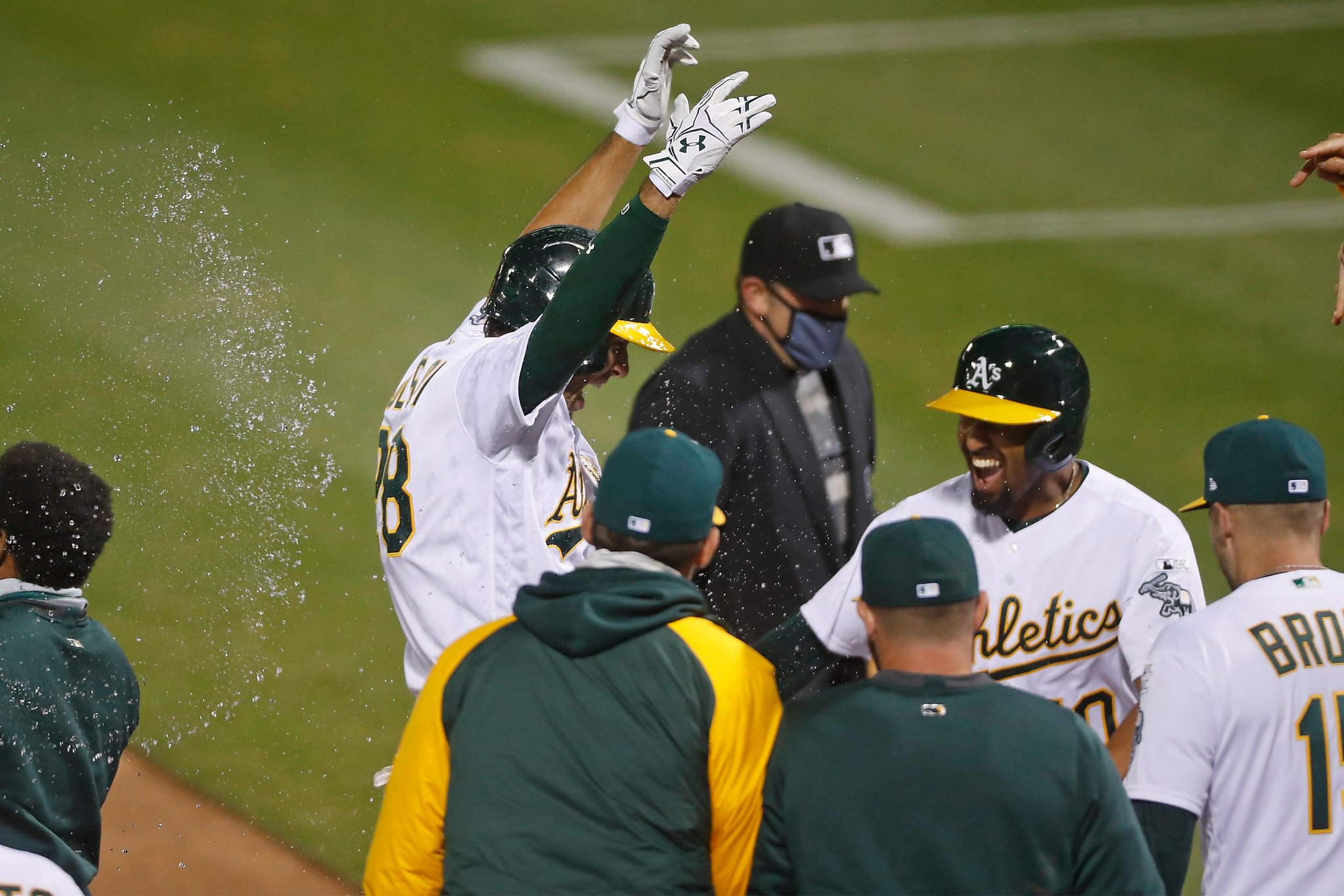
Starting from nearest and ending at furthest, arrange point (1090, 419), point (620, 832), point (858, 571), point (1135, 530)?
point (620, 832) → point (858, 571) → point (1135, 530) → point (1090, 419)

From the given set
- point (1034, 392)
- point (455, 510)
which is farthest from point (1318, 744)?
point (455, 510)

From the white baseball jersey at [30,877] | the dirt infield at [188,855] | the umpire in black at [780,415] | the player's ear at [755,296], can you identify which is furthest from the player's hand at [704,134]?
the dirt infield at [188,855]

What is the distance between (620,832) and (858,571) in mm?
906

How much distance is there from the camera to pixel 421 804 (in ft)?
8.46

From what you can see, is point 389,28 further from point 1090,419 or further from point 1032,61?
point 1090,419

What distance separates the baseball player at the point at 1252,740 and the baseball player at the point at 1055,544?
0.96ft

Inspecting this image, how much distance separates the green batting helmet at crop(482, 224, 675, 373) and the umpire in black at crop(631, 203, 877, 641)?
0.39 meters

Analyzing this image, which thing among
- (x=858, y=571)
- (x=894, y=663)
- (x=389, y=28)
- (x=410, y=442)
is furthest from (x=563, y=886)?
(x=389, y=28)

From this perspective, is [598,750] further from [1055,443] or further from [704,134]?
[1055,443]

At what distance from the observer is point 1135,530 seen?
336cm

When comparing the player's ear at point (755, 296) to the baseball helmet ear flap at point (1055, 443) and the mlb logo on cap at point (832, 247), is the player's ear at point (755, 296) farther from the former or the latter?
the baseball helmet ear flap at point (1055, 443)

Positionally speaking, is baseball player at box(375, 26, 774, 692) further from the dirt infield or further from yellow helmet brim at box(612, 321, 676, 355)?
the dirt infield

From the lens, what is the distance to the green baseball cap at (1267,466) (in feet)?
9.93

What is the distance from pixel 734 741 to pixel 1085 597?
1181mm
